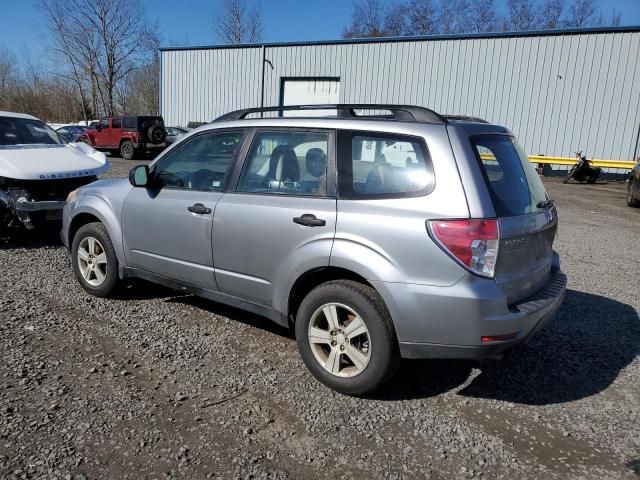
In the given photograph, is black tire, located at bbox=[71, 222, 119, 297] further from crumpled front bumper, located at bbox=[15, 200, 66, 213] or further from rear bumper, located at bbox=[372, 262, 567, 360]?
rear bumper, located at bbox=[372, 262, 567, 360]

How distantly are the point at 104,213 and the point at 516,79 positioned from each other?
20745 mm

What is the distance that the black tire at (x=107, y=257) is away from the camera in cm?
482

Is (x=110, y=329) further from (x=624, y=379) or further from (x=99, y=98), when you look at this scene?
(x=99, y=98)

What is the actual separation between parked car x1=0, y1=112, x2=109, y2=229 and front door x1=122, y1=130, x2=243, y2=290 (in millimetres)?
2817

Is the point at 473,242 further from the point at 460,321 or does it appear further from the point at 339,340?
the point at 339,340

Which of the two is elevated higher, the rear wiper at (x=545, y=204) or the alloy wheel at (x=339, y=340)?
the rear wiper at (x=545, y=204)

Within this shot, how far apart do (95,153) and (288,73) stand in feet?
62.7

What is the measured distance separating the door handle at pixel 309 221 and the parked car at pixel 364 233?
1 centimetres

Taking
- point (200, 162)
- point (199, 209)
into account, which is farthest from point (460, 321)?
point (200, 162)

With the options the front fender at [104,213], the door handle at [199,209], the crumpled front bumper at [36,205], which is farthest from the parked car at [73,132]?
the door handle at [199,209]

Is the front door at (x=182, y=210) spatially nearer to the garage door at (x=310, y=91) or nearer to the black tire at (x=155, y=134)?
the black tire at (x=155, y=134)

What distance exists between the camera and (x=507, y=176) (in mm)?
3365

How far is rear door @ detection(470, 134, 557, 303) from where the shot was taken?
3023 millimetres

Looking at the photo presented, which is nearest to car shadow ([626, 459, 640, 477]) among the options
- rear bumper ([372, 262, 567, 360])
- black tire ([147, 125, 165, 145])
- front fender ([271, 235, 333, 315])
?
rear bumper ([372, 262, 567, 360])
